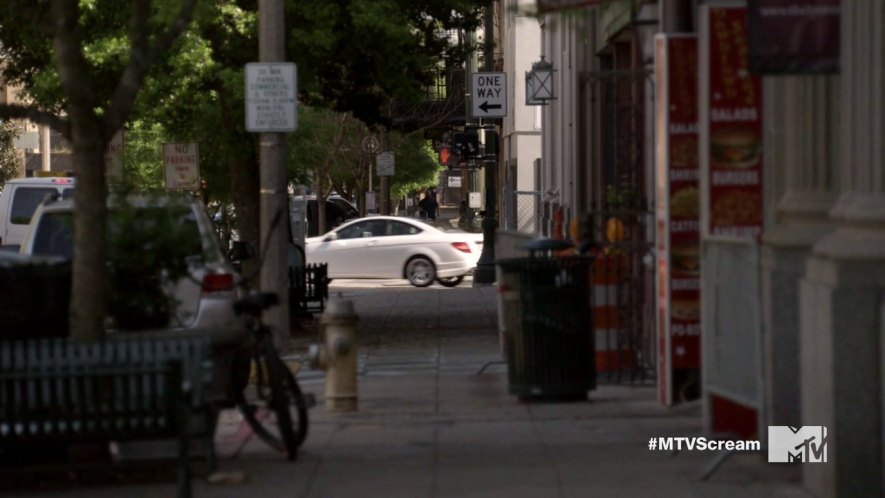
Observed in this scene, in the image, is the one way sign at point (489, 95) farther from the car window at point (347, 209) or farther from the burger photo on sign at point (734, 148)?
the car window at point (347, 209)

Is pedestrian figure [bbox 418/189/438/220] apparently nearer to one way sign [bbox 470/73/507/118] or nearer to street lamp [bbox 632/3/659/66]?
one way sign [bbox 470/73/507/118]

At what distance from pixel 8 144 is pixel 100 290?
156 ft

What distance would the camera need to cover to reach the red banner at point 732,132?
897 cm

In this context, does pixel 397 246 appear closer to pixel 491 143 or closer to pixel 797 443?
pixel 491 143

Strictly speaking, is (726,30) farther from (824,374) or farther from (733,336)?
(824,374)

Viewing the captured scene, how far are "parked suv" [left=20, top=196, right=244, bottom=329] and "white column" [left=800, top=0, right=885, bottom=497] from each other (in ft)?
13.8

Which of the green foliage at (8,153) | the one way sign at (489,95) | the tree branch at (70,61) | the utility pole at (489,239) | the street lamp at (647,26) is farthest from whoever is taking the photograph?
the green foliage at (8,153)

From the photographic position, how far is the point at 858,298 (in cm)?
709

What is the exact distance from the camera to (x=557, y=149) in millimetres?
25984

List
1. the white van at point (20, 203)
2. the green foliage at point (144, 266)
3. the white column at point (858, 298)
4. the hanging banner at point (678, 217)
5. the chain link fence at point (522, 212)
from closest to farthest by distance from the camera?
the white column at point (858, 298) < the green foliage at point (144, 266) < the hanging banner at point (678, 217) < the white van at point (20, 203) < the chain link fence at point (522, 212)

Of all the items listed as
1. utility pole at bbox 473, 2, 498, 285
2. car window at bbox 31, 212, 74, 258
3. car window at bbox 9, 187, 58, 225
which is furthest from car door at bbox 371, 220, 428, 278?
car window at bbox 31, 212, 74, 258

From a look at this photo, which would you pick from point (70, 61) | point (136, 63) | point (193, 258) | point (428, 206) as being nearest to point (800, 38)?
point (136, 63)

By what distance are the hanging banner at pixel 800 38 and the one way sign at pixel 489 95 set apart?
710 inches

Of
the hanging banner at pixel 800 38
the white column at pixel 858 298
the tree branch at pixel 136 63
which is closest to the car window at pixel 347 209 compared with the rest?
A: the tree branch at pixel 136 63
